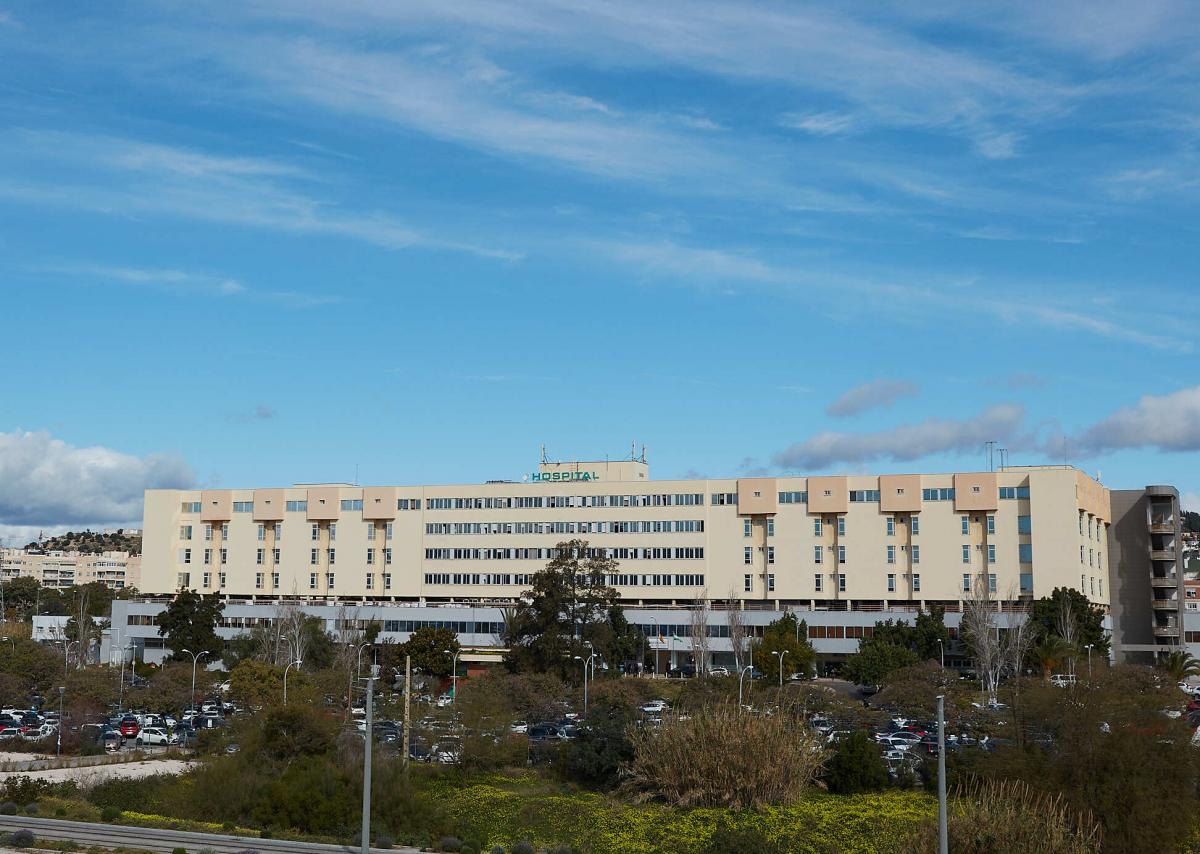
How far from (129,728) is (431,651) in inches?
1365

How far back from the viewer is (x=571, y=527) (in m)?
141

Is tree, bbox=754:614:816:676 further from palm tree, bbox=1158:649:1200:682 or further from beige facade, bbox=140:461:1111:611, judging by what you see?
palm tree, bbox=1158:649:1200:682

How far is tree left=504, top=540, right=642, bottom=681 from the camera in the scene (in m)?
104

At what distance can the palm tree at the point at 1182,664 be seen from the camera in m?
104

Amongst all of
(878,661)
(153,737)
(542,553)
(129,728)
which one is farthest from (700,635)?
(129,728)

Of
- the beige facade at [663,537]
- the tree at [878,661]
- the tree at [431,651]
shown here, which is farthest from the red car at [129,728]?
the beige facade at [663,537]

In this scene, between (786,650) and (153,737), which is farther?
(786,650)

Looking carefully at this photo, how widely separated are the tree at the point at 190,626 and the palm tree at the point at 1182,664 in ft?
281

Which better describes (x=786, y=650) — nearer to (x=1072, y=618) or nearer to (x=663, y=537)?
(x=1072, y=618)

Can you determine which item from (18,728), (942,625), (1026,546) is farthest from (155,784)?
(1026,546)

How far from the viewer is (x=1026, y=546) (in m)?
124

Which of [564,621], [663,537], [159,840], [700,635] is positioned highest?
[663,537]

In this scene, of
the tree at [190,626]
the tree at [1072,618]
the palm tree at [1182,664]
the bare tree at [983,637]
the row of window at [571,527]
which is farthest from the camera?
the row of window at [571,527]

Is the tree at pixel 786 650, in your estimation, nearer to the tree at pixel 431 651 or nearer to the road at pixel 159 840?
the tree at pixel 431 651
